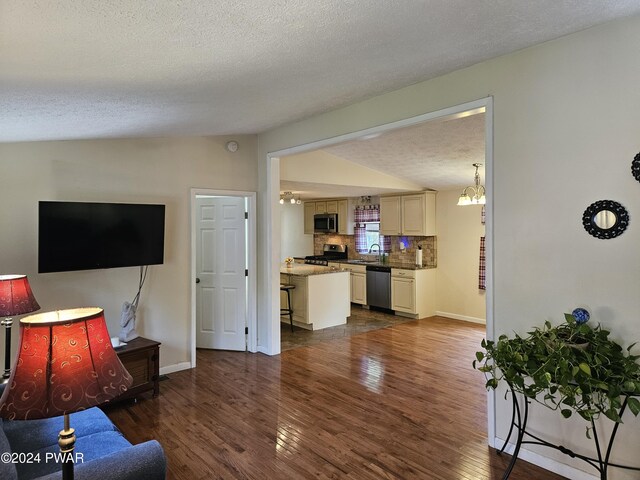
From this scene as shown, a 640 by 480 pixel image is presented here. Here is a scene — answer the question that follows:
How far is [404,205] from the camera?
303 inches

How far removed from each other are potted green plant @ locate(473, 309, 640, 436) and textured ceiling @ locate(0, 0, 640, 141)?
1.71m

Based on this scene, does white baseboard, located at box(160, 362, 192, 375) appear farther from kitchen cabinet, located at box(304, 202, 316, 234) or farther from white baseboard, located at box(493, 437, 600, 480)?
kitchen cabinet, located at box(304, 202, 316, 234)

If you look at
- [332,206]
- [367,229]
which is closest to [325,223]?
[332,206]

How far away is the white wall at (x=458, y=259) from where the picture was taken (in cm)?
696

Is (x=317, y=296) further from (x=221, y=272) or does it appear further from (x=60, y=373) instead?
(x=60, y=373)

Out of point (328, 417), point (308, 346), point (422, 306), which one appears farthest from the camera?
point (422, 306)

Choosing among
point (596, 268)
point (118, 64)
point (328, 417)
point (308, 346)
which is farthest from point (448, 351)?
point (118, 64)

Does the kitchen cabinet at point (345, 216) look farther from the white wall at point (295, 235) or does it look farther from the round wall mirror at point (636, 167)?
the round wall mirror at point (636, 167)

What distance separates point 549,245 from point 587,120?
77 cm

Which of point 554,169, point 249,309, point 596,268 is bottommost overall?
point 249,309

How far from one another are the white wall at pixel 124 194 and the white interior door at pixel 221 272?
0.47 meters

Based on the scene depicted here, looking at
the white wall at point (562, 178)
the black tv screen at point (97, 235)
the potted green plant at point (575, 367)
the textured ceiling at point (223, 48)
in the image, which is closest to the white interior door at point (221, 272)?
the black tv screen at point (97, 235)

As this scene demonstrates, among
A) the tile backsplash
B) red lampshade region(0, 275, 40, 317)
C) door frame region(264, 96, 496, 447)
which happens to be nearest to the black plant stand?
door frame region(264, 96, 496, 447)

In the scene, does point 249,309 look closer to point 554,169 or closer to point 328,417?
point 328,417
